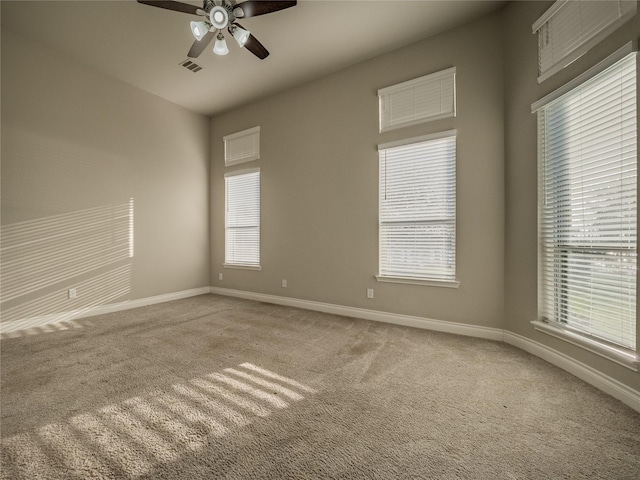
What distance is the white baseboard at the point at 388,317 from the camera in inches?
119

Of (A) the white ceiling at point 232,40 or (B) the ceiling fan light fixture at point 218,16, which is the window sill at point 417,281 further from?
(B) the ceiling fan light fixture at point 218,16

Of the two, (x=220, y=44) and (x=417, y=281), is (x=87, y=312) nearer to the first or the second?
(x=220, y=44)

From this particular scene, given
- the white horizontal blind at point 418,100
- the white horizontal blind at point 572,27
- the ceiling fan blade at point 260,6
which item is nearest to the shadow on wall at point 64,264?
the ceiling fan blade at point 260,6

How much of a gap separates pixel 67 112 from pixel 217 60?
6.86 ft

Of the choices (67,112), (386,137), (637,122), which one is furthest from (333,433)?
(67,112)

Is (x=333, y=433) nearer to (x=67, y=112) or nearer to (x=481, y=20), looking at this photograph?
(x=481, y=20)

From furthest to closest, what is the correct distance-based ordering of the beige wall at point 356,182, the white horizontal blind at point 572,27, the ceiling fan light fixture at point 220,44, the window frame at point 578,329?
the beige wall at point 356,182, the ceiling fan light fixture at point 220,44, the white horizontal blind at point 572,27, the window frame at point 578,329

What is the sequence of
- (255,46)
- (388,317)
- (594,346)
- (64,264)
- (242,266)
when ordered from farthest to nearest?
(242,266), (64,264), (388,317), (255,46), (594,346)

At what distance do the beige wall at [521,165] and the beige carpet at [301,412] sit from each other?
1.37 ft

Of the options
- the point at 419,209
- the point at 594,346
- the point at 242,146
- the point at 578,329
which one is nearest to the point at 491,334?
the point at 578,329

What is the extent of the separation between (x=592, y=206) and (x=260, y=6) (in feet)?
10.0

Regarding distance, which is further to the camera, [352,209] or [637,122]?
[352,209]

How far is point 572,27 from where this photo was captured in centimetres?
218

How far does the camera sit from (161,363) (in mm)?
2424
